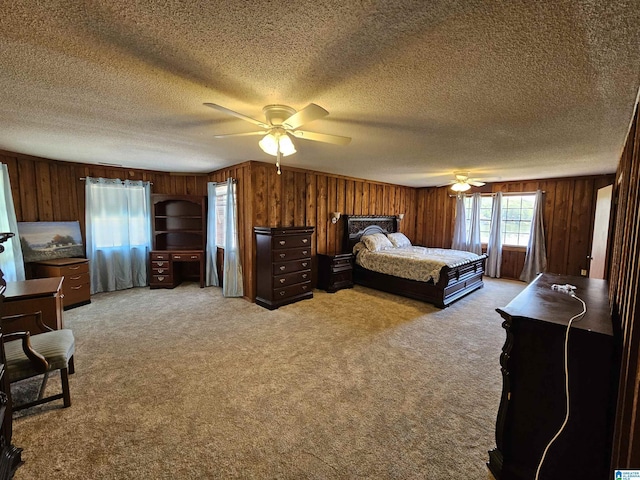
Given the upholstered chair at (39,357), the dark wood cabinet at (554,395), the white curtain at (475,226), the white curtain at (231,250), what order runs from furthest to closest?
the white curtain at (475,226)
the white curtain at (231,250)
the upholstered chair at (39,357)
the dark wood cabinet at (554,395)

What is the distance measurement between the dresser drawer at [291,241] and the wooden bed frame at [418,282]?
4.66 ft

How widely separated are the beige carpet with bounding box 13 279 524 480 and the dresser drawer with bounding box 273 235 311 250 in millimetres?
1105

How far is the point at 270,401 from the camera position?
207 cm

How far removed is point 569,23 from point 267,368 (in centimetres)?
293

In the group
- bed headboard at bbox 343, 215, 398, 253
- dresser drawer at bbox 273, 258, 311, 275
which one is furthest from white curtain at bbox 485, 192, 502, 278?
dresser drawer at bbox 273, 258, 311, 275

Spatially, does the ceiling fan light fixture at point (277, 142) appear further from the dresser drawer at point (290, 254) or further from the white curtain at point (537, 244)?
the white curtain at point (537, 244)

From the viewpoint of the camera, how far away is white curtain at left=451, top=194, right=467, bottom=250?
6801 mm

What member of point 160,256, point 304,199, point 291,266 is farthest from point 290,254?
point 160,256

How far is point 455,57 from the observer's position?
1353 mm

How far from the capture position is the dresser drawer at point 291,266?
4.14 metres

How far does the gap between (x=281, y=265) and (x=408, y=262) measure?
7.24ft

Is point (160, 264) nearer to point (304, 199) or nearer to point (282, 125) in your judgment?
point (304, 199)

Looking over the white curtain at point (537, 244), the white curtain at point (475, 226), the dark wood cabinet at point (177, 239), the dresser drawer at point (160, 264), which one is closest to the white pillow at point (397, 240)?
the white curtain at point (475, 226)

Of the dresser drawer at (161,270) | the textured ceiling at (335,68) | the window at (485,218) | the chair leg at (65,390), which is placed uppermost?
the textured ceiling at (335,68)
